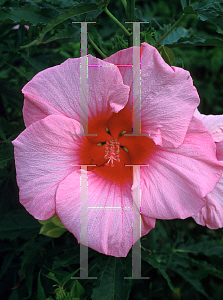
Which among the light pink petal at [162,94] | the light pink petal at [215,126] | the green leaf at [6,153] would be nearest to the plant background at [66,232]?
the green leaf at [6,153]

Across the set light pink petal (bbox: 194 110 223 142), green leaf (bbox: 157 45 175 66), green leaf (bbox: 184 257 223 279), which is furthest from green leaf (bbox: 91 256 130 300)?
green leaf (bbox: 157 45 175 66)

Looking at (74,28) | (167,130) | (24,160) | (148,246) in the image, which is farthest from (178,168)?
(148,246)

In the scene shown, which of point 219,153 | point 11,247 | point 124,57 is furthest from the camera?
point 11,247

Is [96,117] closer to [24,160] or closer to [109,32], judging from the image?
[24,160]

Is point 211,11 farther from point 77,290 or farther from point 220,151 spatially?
point 77,290

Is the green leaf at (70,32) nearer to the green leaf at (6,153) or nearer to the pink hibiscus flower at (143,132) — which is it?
the pink hibiscus flower at (143,132)
